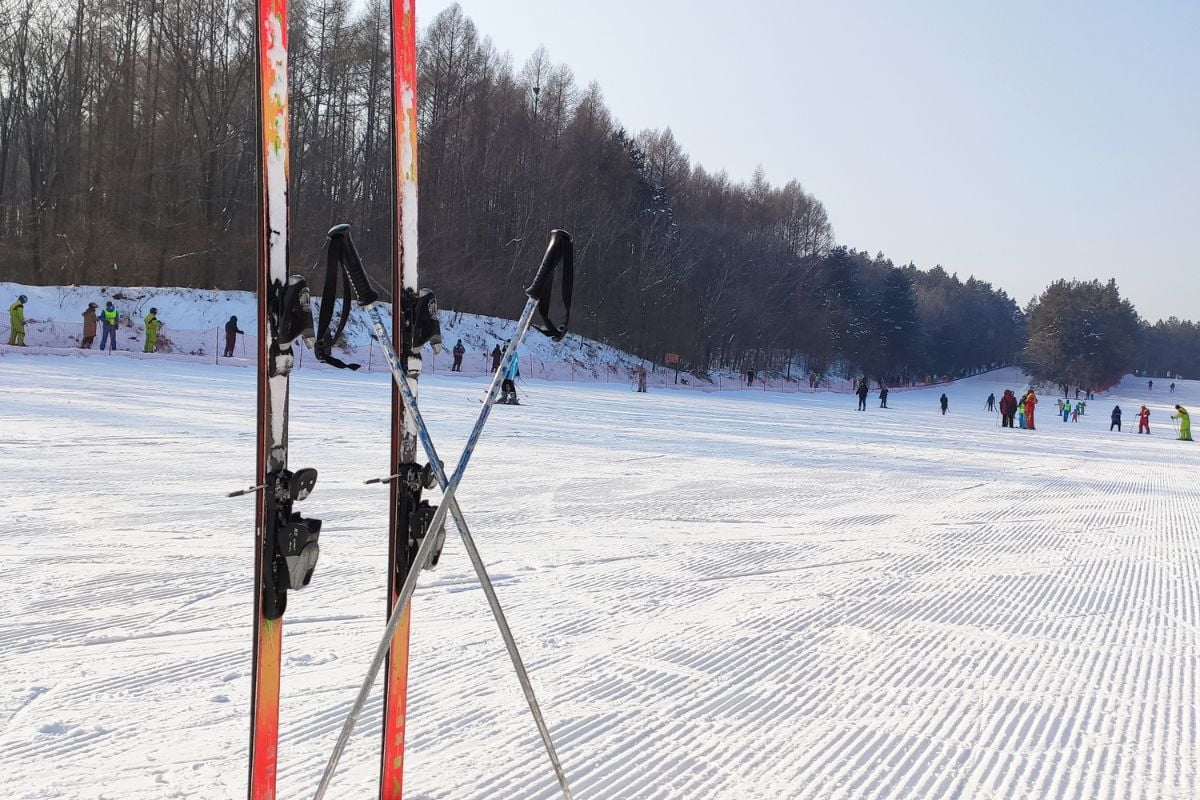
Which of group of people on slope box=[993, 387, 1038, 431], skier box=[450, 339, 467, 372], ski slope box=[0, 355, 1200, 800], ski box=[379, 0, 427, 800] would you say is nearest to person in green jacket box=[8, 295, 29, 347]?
skier box=[450, 339, 467, 372]

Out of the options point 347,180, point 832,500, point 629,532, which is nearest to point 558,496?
point 629,532

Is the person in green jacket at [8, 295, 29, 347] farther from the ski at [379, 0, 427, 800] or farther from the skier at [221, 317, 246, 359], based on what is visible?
the ski at [379, 0, 427, 800]

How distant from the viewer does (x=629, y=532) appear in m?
6.52

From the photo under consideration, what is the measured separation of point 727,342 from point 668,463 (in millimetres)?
52631

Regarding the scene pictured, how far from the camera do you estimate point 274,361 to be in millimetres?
2021

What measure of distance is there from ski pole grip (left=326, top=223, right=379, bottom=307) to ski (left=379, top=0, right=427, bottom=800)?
0.29m

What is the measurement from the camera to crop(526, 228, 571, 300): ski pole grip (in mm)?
2080

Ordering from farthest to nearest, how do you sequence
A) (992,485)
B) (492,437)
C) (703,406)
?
(703,406) → (492,437) → (992,485)

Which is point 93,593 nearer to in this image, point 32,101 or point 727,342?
point 32,101

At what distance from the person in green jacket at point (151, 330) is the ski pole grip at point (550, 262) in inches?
973

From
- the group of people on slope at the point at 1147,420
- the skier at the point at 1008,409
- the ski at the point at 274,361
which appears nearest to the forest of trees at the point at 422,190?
the ski at the point at 274,361

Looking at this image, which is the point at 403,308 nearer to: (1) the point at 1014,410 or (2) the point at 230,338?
(2) the point at 230,338

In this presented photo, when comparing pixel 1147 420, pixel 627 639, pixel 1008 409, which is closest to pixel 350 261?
pixel 627 639

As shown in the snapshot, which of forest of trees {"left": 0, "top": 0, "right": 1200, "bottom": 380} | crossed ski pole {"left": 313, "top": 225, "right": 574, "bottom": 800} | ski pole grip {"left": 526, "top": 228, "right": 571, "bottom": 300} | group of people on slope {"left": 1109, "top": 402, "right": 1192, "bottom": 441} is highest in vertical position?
forest of trees {"left": 0, "top": 0, "right": 1200, "bottom": 380}
